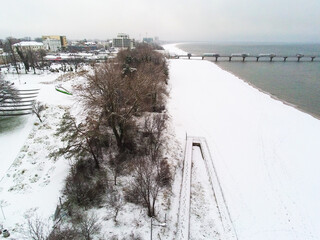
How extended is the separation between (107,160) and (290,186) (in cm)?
1462

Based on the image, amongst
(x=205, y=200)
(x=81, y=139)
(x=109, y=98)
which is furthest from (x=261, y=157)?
(x=81, y=139)

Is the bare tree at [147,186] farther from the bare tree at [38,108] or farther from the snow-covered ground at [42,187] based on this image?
the bare tree at [38,108]

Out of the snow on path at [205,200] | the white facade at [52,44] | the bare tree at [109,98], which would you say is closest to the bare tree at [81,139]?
the bare tree at [109,98]

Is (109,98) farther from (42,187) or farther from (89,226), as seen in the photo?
(89,226)

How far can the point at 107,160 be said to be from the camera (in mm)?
15102

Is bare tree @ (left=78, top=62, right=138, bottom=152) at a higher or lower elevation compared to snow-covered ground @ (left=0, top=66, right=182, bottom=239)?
higher

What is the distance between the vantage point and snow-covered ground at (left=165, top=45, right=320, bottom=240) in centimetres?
1150

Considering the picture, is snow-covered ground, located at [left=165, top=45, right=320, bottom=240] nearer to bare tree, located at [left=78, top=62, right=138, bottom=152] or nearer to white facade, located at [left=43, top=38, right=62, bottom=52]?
bare tree, located at [left=78, top=62, right=138, bottom=152]

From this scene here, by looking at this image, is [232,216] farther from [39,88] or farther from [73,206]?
[39,88]

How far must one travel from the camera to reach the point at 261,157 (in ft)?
55.9

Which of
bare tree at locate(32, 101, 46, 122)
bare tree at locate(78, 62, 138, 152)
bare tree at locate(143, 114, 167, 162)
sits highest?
bare tree at locate(78, 62, 138, 152)

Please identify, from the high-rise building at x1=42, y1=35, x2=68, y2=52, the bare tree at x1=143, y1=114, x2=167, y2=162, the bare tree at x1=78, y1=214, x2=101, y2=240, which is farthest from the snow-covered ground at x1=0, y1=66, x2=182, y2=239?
the high-rise building at x1=42, y1=35, x2=68, y2=52

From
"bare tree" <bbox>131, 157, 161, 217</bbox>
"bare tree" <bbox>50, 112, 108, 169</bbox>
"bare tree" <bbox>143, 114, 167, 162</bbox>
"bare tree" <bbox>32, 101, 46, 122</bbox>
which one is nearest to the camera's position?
"bare tree" <bbox>131, 157, 161, 217</bbox>

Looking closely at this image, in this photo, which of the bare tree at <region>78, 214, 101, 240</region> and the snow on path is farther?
the snow on path
